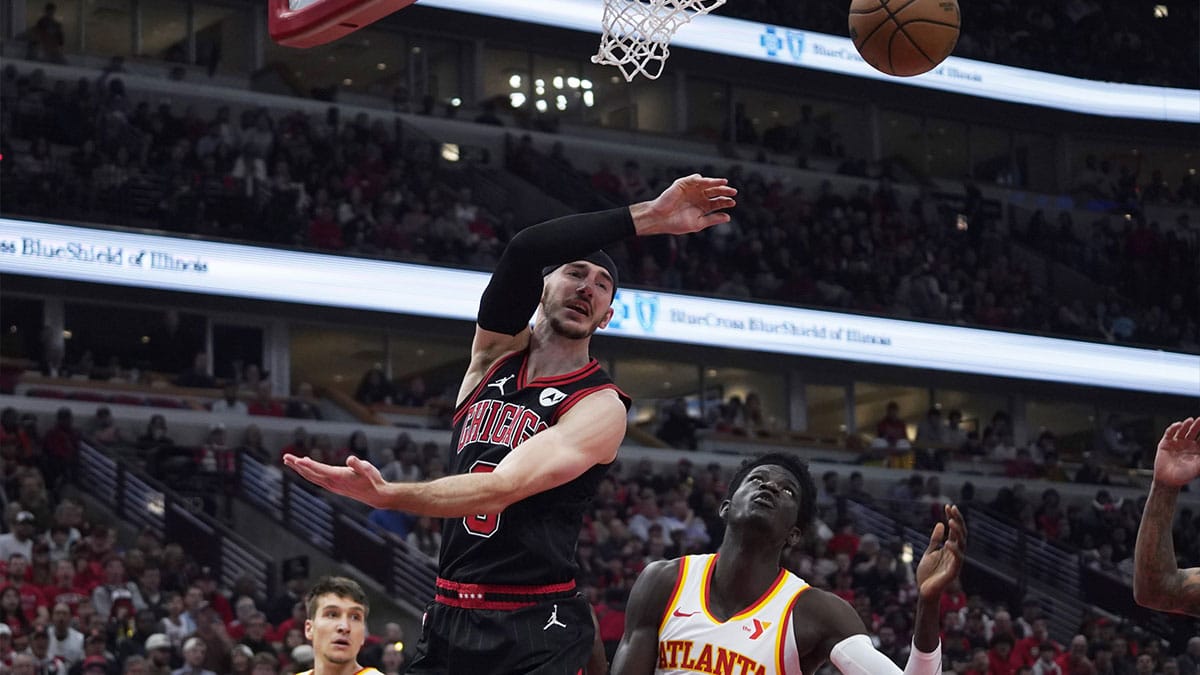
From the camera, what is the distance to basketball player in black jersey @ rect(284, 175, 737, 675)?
15.1 ft

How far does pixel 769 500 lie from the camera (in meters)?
5.12

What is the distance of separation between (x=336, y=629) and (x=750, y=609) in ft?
6.94

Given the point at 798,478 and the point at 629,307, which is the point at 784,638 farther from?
the point at 629,307

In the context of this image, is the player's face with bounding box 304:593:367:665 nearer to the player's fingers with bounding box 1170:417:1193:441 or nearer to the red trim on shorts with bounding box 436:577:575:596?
the red trim on shorts with bounding box 436:577:575:596

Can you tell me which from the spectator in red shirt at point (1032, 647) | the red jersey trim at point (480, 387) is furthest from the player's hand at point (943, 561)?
the spectator in red shirt at point (1032, 647)

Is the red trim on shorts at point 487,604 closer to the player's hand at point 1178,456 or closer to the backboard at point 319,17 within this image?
the player's hand at point 1178,456

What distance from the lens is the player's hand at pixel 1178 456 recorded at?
5.15m

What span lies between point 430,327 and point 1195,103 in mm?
14645

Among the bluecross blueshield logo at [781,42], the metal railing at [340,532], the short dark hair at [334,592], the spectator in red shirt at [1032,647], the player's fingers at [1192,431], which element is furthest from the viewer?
the bluecross blueshield logo at [781,42]

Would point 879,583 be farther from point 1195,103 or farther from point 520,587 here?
point 1195,103

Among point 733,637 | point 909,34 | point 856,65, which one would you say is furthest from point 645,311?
point 733,637

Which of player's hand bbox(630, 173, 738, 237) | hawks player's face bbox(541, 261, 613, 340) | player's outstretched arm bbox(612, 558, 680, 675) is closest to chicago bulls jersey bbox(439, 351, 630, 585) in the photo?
hawks player's face bbox(541, 261, 613, 340)

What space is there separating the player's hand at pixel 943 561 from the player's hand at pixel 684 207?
1042 millimetres

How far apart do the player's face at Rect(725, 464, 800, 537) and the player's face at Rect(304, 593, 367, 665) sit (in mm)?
2013
